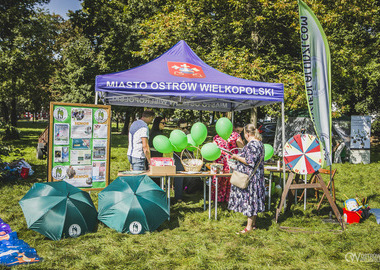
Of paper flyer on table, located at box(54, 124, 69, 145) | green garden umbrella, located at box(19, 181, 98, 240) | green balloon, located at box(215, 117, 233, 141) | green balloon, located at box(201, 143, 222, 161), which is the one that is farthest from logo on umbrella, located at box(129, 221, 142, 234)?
green balloon, located at box(215, 117, 233, 141)

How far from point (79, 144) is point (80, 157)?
220mm

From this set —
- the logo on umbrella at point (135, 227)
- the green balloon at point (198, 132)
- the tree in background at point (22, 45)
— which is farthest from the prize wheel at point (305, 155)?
the tree in background at point (22, 45)

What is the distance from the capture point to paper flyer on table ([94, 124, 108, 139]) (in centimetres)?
479

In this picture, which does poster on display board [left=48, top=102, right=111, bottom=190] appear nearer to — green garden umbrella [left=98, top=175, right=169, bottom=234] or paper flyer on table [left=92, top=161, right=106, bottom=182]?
paper flyer on table [left=92, top=161, right=106, bottom=182]

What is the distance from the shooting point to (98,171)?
4855 millimetres

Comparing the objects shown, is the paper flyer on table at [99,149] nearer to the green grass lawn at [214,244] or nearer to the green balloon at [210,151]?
the green grass lawn at [214,244]

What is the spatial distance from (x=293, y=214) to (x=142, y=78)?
360 centimetres

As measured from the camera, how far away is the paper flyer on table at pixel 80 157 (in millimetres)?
4672

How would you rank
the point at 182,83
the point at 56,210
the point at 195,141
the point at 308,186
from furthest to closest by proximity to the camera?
the point at 195,141, the point at 182,83, the point at 308,186, the point at 56,210

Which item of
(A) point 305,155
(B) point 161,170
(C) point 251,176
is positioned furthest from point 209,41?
(C) point 251,176

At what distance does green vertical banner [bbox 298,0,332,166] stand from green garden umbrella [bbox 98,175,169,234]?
264 centimetres

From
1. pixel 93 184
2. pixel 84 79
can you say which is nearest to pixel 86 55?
pixel 84 79

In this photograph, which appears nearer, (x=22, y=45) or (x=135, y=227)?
(x=135, y=227)

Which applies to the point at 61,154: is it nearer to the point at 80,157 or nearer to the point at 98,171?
the point at 80,157
